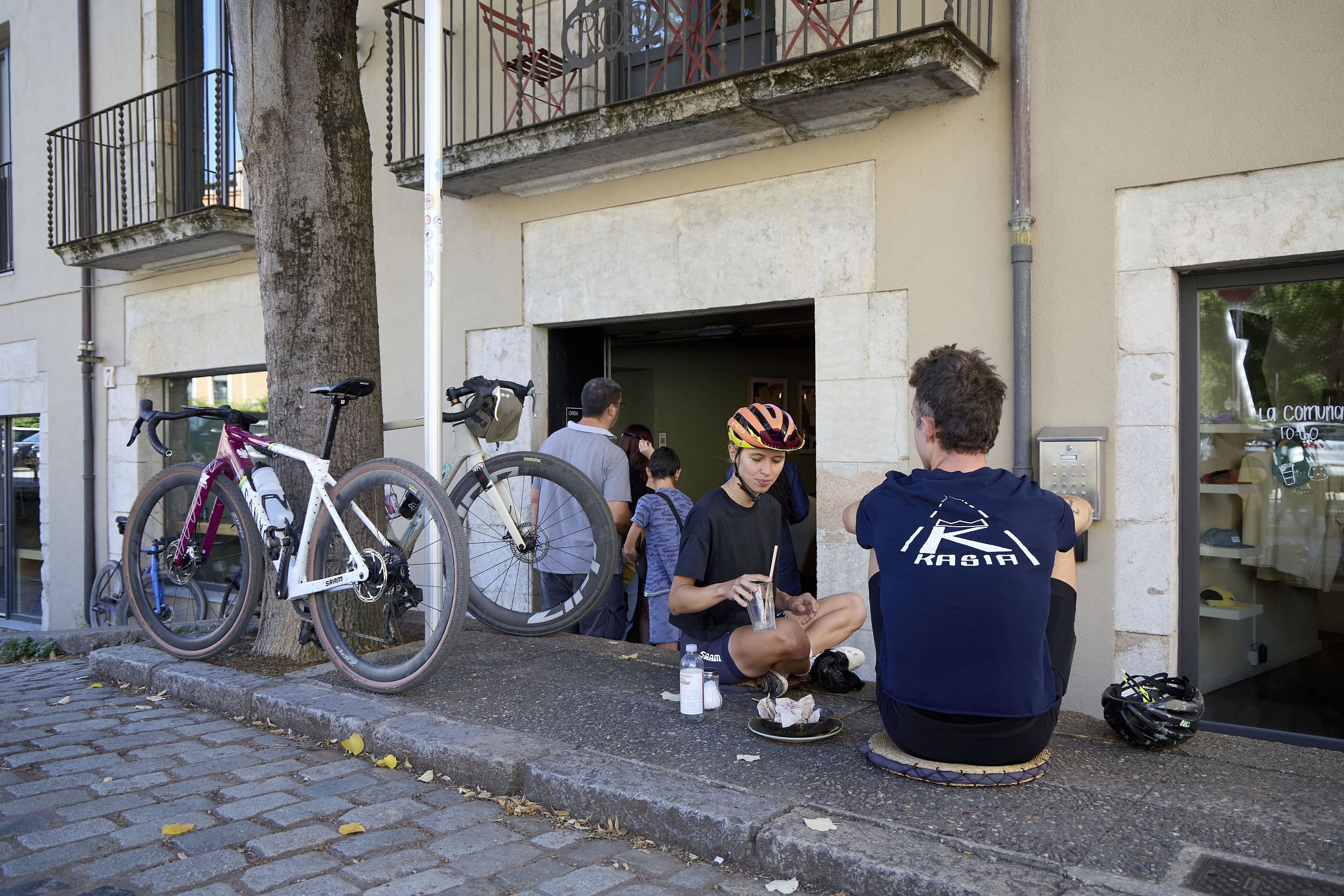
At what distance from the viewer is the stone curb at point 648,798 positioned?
250 centimetres

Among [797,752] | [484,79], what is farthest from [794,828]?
[484,79]

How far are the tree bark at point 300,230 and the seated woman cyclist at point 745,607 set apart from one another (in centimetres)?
192

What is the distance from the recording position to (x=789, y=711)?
3555mm

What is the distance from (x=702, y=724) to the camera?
375cm

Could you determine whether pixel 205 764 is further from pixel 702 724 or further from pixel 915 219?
pixel 915 219

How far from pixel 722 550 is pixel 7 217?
39.0 feet

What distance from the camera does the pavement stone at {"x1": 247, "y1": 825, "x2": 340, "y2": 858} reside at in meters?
2.93

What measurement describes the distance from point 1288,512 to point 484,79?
6099mm

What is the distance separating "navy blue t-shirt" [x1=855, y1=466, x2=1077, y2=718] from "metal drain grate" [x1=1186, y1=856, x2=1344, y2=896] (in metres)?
0.64

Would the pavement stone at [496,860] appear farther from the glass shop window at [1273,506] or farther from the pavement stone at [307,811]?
the glass shop window at [1273,506]

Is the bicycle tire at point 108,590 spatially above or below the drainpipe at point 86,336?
below

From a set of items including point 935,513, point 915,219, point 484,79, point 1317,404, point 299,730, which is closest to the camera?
point 935,513

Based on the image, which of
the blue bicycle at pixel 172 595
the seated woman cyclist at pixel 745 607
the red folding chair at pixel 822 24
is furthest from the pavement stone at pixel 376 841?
the red folding chair at pixel 822 24

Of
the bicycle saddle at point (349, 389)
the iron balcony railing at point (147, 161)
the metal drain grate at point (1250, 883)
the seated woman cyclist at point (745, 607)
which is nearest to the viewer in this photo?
the metal drain grate at point (1250, 883)
